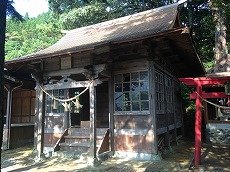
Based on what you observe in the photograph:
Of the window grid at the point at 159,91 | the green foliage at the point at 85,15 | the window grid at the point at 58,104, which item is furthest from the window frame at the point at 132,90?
the green foliage at the point at 85,15

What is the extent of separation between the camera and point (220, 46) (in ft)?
49.4

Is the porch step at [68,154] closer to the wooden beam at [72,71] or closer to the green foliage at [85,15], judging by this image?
the wooden beam at [72,71]

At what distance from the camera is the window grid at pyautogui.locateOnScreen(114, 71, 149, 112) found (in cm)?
735

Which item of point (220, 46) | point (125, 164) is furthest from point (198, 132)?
point (220, 46)

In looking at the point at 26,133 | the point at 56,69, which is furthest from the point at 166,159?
the point at 26,133

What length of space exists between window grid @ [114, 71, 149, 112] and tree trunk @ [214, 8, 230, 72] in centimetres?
955

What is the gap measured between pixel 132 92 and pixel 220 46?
34.6ft

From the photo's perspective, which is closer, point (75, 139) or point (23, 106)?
point (75, 139)

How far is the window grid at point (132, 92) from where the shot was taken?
7.35 m

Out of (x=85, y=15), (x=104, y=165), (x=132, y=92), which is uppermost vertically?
(x=85, y=15)

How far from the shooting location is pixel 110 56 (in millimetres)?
7434

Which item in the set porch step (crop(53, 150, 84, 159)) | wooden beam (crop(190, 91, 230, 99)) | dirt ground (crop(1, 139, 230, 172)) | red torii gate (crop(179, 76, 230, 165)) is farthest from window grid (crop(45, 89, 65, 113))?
wooden beam (crop(190, 91, 230, 99))

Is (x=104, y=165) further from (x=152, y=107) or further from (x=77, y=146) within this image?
(x=152, y=107)

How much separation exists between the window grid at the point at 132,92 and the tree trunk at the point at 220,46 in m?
9.55
